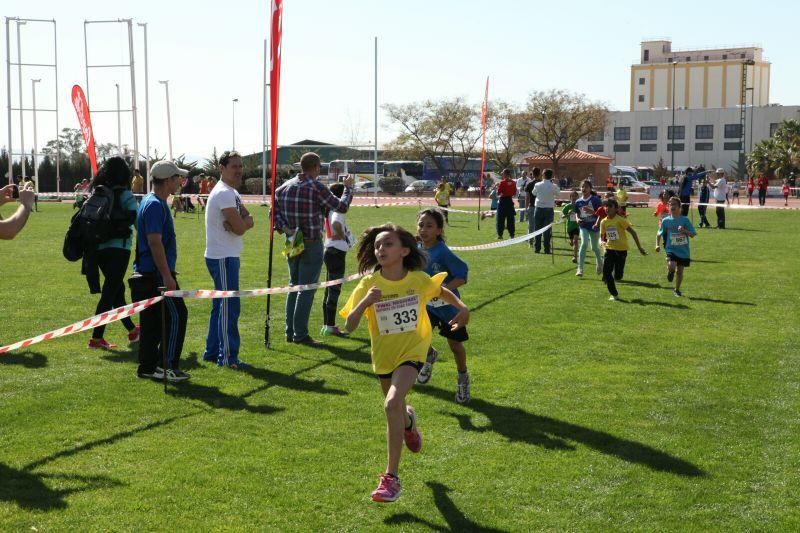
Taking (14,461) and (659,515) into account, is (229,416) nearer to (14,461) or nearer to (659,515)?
(14,461)

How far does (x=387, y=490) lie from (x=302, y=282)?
512 cm

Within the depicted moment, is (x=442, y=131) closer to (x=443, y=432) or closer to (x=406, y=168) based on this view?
(x=406, y=168)

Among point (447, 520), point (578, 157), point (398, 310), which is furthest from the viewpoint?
point (578, 157)

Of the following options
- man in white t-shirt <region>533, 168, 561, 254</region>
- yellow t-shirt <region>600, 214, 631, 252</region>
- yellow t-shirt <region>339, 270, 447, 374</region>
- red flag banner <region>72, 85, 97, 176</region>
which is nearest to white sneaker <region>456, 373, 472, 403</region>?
yellow t-shirt <region>339, 270, 447, 374</region>

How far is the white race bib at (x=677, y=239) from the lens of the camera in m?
14.0

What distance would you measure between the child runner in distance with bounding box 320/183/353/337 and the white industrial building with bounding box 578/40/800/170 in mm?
82055

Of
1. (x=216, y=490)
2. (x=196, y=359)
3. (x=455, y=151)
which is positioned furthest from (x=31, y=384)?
(x=455, y=151)

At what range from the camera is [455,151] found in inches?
3484

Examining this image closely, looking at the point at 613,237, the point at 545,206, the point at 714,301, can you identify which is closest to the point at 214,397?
the point at 613,237

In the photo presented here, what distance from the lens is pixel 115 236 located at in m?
9.43

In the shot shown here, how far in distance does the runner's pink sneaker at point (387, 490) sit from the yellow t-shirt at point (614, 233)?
31.9 ft

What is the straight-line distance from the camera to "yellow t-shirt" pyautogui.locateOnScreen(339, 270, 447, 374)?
19.0ft

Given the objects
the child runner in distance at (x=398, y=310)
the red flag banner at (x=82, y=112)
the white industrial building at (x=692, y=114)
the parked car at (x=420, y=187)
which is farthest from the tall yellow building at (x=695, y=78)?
the child runner in distance at (x=398, y=310)

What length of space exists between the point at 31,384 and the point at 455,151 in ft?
268
